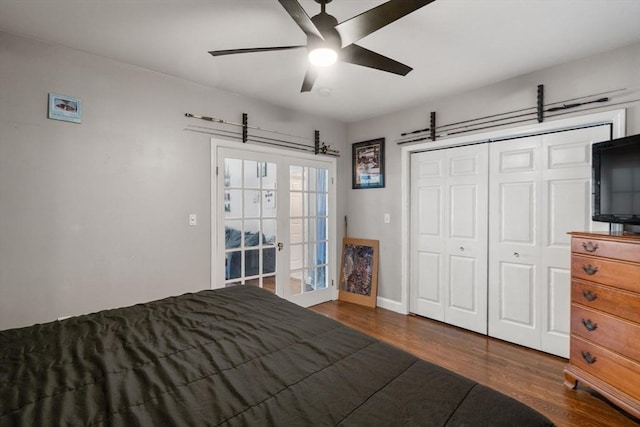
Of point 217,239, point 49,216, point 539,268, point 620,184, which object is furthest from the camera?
point 217,239

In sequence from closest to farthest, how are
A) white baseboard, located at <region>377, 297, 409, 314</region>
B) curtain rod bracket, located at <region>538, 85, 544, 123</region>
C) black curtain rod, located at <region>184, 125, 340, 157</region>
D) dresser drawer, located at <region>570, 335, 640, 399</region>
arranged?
dresser drawer, located at <region>570, 335, 640, 399</region> < curtain rod bracket, located at <region>538, 85, 544, 123</region> < black curtain rod, located at <region>184, 125, 340, 157</region> < white baseboard, located at <region>377, 297, 409, 314</region>

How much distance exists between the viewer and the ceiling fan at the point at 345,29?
1.31 metres

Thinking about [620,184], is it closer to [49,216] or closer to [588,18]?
[588,18]

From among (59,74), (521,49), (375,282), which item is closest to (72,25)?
(59,74)

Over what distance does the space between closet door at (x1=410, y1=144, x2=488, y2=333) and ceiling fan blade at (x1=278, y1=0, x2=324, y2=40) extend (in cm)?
226

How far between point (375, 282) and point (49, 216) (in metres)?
3.32

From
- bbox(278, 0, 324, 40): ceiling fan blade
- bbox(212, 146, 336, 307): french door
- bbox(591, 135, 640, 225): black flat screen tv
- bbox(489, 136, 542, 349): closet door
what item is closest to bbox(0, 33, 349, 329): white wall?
bbox(212, 146, 336, 307): french door

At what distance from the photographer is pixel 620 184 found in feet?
6.57

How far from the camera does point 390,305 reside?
375 centimetres

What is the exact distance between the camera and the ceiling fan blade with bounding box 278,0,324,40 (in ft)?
4.22

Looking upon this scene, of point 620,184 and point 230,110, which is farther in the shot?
point 230,110

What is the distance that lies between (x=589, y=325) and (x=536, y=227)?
95cm

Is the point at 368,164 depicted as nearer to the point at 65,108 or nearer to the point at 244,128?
the point at 244,128

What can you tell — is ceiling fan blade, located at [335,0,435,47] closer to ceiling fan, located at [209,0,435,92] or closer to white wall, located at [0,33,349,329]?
ceiling fan, located at [209,0,435,92]
